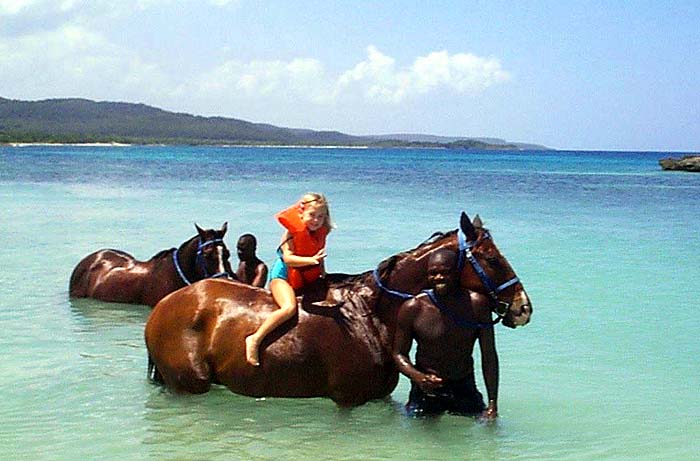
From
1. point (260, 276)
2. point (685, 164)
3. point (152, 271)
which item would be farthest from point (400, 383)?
point (685, 164)

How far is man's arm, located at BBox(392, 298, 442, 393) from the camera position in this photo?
5.89 m

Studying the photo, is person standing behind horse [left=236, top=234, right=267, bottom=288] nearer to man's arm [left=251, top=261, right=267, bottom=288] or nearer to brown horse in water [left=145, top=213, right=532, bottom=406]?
man's arm [left=251, top=261, right=267, bottom=288]

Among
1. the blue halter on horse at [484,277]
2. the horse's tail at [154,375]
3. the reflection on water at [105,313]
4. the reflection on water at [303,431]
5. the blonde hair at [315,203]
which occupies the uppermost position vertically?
the blonde hair at [315,203]

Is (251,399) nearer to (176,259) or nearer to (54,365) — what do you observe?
(54,365)

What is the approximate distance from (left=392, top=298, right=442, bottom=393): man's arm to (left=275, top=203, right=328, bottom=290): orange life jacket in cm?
72

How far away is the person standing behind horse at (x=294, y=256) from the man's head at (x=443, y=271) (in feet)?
2.47

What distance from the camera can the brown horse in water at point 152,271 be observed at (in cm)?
977

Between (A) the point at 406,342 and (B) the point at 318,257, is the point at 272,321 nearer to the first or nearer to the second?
(B) the point at 318,257

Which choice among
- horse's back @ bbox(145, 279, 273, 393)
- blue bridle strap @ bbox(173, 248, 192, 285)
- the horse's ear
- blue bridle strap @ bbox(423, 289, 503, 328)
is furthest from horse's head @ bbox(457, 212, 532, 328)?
blue bridle strap @ bbox(173, 248, 192, 285)

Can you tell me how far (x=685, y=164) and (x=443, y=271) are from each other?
6944cm

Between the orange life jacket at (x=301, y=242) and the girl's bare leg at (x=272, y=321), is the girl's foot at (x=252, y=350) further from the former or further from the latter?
the orange life jacket at (x=301, y=242)

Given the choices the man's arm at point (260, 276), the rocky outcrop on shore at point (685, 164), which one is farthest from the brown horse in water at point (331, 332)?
the rocky outcrop on shore at point (685, 164)

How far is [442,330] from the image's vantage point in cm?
588

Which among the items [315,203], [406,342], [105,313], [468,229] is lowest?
[105,313]
